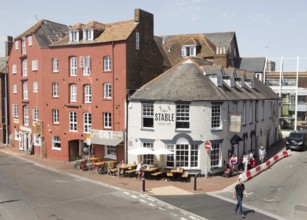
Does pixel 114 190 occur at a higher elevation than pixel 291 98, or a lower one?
lower

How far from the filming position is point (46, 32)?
137 ft

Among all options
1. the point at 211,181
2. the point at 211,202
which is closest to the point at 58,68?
the point at 211,181

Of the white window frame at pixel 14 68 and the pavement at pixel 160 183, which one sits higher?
the white window frame at pixel 14 68

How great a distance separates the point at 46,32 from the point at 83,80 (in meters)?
10.6

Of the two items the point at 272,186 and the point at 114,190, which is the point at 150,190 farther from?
the point at 272,186

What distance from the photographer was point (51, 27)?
43.0m

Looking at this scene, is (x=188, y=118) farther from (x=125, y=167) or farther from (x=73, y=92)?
(x=73, y=92)

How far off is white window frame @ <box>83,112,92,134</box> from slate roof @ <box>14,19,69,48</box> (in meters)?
9.81

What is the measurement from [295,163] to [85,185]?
19.5 meters

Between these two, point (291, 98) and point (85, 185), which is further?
point (291, 98)

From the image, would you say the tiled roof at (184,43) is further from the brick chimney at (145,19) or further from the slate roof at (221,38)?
the brick chimney at (145,19)

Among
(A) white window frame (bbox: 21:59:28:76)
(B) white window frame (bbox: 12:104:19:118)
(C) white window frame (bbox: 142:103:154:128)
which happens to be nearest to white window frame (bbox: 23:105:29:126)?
(B) white window frame (bbox: 12:104:19:118)

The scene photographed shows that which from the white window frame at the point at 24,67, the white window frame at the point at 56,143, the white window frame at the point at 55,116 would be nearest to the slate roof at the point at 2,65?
the white window frame at the point at 24,67

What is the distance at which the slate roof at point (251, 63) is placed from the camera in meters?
63.7
